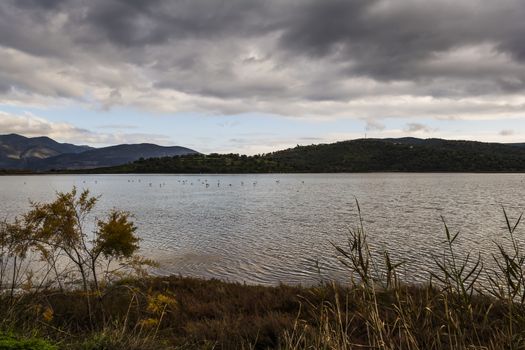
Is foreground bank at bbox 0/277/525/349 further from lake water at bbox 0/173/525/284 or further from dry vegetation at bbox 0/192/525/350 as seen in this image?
lake water at bbox 0/173/525/284

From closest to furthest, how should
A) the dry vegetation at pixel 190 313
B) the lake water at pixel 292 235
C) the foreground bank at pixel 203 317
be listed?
the dry vegetation at pixel 190 313 < the foreground bank at pixel 203 317 < the lake water at pixel 292 235

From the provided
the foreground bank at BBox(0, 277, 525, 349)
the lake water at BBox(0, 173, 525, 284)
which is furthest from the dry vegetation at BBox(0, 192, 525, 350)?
the lake water at BBox(0, 173, 525, 284)

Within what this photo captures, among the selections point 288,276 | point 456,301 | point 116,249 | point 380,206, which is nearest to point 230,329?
point 456,301

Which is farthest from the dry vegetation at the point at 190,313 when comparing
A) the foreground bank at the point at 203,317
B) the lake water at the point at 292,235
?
the lake water at the point at 292,235

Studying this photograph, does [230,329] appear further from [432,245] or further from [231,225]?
[231,225]

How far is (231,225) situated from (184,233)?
5.83 metres

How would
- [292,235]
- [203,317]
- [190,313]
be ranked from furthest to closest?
[292,235]
[190,313]
[203,317]

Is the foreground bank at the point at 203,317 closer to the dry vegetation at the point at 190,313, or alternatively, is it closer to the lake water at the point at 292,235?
the dry vegetation at the point at 190,313

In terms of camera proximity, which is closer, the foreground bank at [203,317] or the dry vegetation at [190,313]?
the dry vegetation at [190,313]

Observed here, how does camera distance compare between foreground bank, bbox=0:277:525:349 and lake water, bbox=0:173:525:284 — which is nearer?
foreground bank, bbox=0:277:525:349

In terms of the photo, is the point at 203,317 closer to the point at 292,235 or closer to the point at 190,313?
the point at 190,313

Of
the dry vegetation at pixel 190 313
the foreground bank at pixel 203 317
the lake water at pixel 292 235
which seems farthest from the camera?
the lake water at pixel 292 235

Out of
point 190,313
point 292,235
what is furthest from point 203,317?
point 292,235

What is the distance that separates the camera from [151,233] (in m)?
36.2
